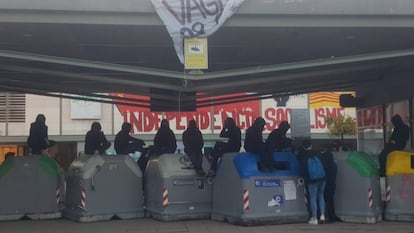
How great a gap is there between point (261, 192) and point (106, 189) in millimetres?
3299

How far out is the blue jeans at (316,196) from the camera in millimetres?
11359

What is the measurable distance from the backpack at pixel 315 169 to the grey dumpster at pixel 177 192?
2.30 m

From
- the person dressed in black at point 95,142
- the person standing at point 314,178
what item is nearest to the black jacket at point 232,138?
the person standing at point 314,178

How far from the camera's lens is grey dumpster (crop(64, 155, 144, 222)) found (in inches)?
482

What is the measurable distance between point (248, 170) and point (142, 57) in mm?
6397

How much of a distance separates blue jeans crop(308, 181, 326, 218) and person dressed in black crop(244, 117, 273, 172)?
0.88 metres

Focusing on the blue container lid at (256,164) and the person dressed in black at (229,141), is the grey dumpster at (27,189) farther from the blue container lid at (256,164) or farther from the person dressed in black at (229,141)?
the blue container lid at (256,164)

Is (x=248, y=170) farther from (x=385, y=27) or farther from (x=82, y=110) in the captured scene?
(x=82, y=110)

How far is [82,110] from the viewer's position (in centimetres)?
3356

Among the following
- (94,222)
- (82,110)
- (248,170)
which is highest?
(82,110)

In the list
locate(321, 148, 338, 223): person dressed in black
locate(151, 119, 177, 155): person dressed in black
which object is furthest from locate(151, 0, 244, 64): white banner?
locate(321, 148, 338, 223): person dressed in black

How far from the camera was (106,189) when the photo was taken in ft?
40.5

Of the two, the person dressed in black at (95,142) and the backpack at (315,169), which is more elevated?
the person dressed in black at (95,142)

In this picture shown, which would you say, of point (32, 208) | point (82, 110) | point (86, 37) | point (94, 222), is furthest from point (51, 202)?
point (82, 110)
